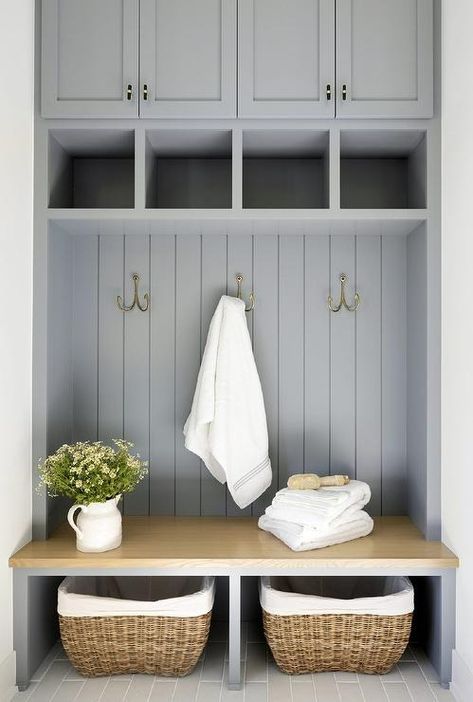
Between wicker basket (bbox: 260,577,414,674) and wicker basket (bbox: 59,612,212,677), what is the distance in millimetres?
256

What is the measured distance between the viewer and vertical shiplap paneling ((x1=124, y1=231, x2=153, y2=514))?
271 centimetres

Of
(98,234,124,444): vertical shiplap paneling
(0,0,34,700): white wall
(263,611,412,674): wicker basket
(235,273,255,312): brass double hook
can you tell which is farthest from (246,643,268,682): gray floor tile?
(235,273,255,312): brass double hook

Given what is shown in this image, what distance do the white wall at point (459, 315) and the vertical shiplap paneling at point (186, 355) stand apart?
3.21 feet

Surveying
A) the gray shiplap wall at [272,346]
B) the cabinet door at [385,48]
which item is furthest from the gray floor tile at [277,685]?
the cabinet door at [385,48]

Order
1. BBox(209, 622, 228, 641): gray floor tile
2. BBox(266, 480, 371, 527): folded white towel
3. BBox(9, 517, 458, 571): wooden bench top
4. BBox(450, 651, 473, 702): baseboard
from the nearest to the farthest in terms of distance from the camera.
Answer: BBox(450, 651, 473, 702): baseboard, BBox(9, 517, 458, 571): wooden bench top, BBox(266, 480, 371, 527): folded white towel, BBox(209, 622, 228, 641): gray floor tile

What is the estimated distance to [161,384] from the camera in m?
2.71

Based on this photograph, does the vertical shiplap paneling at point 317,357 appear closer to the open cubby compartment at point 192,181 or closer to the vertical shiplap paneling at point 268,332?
the vertical shiplap paneling at point 268,332

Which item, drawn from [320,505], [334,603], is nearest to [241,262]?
[320,505]

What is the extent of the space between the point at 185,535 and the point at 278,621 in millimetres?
463

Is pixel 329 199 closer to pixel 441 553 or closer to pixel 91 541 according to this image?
pixel 441 553

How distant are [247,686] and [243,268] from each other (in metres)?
1.55

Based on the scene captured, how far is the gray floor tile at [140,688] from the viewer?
2.12 m

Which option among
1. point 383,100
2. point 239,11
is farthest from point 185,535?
point 239,11

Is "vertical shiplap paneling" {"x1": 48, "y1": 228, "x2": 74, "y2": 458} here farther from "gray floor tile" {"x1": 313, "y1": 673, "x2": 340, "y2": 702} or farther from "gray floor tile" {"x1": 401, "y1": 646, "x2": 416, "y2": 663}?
"gray floor tile" {"x1": 401, "y1": 646, "x2": 416, "y2": 663}
